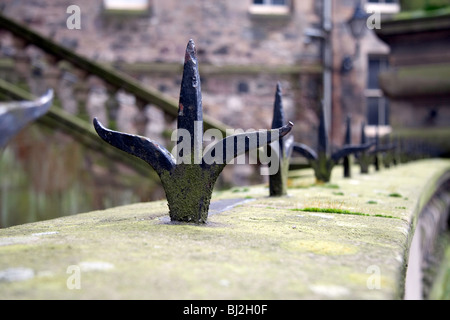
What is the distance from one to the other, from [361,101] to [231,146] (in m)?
11.1

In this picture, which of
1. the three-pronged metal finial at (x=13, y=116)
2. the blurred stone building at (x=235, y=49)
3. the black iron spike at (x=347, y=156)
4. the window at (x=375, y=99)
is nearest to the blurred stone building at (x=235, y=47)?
the blurred stone building at (x=235, y=49)

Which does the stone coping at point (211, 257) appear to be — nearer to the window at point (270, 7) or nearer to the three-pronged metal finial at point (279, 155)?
the three-pronged metal finial at point (279, 155)

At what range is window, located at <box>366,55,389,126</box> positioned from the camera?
42.4 ft

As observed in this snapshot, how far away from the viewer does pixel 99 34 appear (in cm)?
1180

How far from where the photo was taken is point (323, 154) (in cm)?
389

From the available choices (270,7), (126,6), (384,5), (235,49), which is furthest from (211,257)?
(384,5)

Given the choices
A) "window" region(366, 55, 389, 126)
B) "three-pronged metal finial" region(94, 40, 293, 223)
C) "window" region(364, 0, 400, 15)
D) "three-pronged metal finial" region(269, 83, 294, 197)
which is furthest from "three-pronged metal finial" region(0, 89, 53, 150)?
"window" region(364, 0, 400, 15)

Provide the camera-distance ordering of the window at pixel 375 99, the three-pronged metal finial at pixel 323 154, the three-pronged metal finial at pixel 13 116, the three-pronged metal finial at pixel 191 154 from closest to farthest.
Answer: the three-pronged metal finial at pixel 13 116, the three-pronged metal finial at pixel 191 154, the three-pronged metal finial at pixel 323 154, the window at pixel 375 99

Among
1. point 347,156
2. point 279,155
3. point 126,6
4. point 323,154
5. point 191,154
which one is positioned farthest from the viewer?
point 126,6

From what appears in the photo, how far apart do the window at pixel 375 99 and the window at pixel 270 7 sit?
2517 mm

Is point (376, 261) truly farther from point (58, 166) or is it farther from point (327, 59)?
point (327, 59)

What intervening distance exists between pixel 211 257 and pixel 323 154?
2.72m

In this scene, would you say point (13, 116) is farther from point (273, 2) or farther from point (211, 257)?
point (273, 2)

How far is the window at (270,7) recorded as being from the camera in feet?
40.5
